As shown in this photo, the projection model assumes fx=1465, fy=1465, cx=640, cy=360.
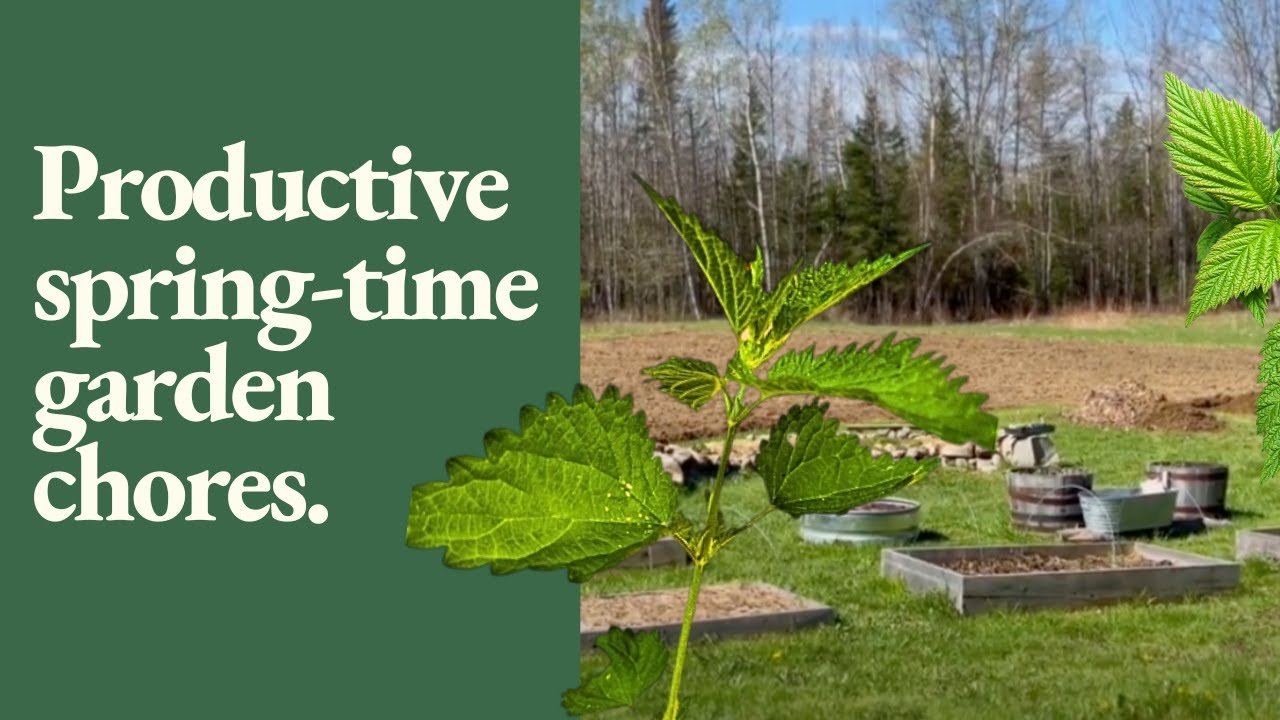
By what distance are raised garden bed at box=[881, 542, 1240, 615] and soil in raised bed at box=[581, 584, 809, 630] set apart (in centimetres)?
51

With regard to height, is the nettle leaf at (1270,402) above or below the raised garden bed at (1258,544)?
above

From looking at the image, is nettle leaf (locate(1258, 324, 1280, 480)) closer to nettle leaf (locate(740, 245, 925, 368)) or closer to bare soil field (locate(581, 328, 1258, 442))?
nettle leaf (locate(740, 245, 925, 368))

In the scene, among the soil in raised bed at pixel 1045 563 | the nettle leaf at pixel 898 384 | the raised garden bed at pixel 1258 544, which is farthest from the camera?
the raised garden bed at pixel 1258 544

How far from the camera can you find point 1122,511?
6.28m

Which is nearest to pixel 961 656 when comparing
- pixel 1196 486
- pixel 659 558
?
pixel 659 558

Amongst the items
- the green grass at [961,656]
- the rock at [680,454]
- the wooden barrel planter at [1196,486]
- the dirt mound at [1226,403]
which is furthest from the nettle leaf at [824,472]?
the dirt mound at [1226,403]

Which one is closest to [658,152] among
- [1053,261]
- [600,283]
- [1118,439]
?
[600,283]

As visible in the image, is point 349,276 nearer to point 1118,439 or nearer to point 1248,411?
point 1118,439

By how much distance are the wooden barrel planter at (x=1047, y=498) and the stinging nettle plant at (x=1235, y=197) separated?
21.5 feet

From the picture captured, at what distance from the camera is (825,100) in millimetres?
14648

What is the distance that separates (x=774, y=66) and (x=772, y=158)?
0.90 meters

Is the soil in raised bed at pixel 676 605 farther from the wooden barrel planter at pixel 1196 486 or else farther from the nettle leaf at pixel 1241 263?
the nettle leaf at pixel 1241 263

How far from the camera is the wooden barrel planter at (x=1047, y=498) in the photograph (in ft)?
22.2

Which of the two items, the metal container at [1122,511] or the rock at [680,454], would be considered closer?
the metal container at [1122,511]
